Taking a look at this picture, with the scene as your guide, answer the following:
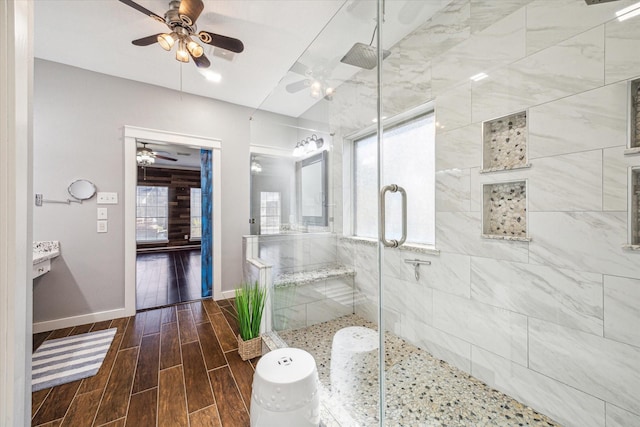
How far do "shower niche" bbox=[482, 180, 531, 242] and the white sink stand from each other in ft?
11.6

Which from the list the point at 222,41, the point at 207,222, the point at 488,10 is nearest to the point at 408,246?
the point at 488,10

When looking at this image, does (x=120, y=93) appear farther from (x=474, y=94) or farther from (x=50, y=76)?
(x=474, y=94)

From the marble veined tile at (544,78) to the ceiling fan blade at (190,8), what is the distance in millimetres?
1920

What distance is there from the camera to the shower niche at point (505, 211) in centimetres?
147

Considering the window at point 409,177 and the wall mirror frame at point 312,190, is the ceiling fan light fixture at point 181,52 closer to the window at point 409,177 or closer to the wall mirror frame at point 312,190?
the wall mirror frame at point 312,190

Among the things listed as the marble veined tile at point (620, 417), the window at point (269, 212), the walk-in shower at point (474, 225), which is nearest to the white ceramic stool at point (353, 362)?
the walk-in shower at point (474, 225)

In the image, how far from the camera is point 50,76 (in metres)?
2.41

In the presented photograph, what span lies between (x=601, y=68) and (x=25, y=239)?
2377mm

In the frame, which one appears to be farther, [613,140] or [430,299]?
[430,299]

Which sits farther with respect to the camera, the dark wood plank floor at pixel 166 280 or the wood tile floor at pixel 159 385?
the dark wood plank floor at pixel 166 280

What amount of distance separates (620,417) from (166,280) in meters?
4.91

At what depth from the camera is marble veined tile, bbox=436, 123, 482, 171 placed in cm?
164

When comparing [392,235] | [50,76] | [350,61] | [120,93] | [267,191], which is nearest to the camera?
[392,235]

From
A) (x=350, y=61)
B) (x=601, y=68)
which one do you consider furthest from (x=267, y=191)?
(x=601, y=68)
